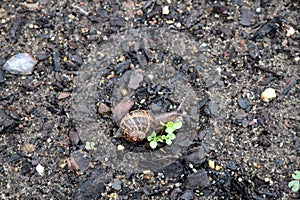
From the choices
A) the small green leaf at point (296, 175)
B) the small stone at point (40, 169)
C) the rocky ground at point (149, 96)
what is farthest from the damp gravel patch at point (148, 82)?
the small green leaf at point (296, 175)

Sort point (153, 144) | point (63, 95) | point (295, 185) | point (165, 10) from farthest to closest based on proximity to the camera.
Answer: point (165, 10), point (63, 95), point (153, 144), point (295, 185)

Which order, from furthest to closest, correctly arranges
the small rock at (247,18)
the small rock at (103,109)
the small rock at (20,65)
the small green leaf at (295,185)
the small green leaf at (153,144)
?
the small rock at (247,18) < the small rock at (20,65) < the small rock at (103,109) < the small green leaf at (153,144) < the small green leaf at (295,185)

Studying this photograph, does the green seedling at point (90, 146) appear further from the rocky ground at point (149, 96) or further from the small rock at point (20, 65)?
the small rock at point (20, 65)

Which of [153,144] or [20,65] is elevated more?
[20,65]

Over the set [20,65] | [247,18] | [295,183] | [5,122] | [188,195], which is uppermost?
[247,18]

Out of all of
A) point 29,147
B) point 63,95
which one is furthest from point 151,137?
point 29,147

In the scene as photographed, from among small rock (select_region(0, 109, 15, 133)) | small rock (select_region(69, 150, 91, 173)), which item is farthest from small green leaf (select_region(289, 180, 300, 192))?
small rock (select_region(0, 109, 15, 133))

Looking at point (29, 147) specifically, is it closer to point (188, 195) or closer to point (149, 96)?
point (149, 96)

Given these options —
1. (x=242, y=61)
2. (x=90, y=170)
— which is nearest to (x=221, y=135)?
(x=242, y=61)

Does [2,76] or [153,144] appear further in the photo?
[2,76]

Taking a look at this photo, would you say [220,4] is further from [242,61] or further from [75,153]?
[75,153]
